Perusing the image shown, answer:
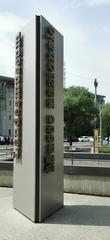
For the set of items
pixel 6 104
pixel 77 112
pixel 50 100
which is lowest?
pixel 50 100

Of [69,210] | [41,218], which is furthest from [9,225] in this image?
[69,210]

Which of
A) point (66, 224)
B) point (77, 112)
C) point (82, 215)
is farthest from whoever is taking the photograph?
point (77, 112)

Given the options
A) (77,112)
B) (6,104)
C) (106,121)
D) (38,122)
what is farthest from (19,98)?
(6,104)

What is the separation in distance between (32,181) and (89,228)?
65.2 inches

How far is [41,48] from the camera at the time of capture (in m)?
9.26

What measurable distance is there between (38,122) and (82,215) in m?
2.45

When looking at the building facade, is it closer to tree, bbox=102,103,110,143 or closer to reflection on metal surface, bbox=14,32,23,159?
tree, bbox=102,103,110,143

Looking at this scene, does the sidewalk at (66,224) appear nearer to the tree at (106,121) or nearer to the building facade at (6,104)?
the tree at (106,121)

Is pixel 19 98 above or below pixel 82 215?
above

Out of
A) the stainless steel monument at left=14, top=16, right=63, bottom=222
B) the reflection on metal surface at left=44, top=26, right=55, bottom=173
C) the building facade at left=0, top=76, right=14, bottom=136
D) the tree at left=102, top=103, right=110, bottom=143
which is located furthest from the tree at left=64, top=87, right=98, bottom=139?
the building facade at left=0, top=76, right=14, bottom=136

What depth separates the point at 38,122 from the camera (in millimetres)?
9086

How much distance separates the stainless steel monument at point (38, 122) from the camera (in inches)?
357

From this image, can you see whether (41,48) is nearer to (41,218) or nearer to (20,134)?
(20,134)

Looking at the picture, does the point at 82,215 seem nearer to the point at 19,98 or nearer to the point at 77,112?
the point at 19,98
